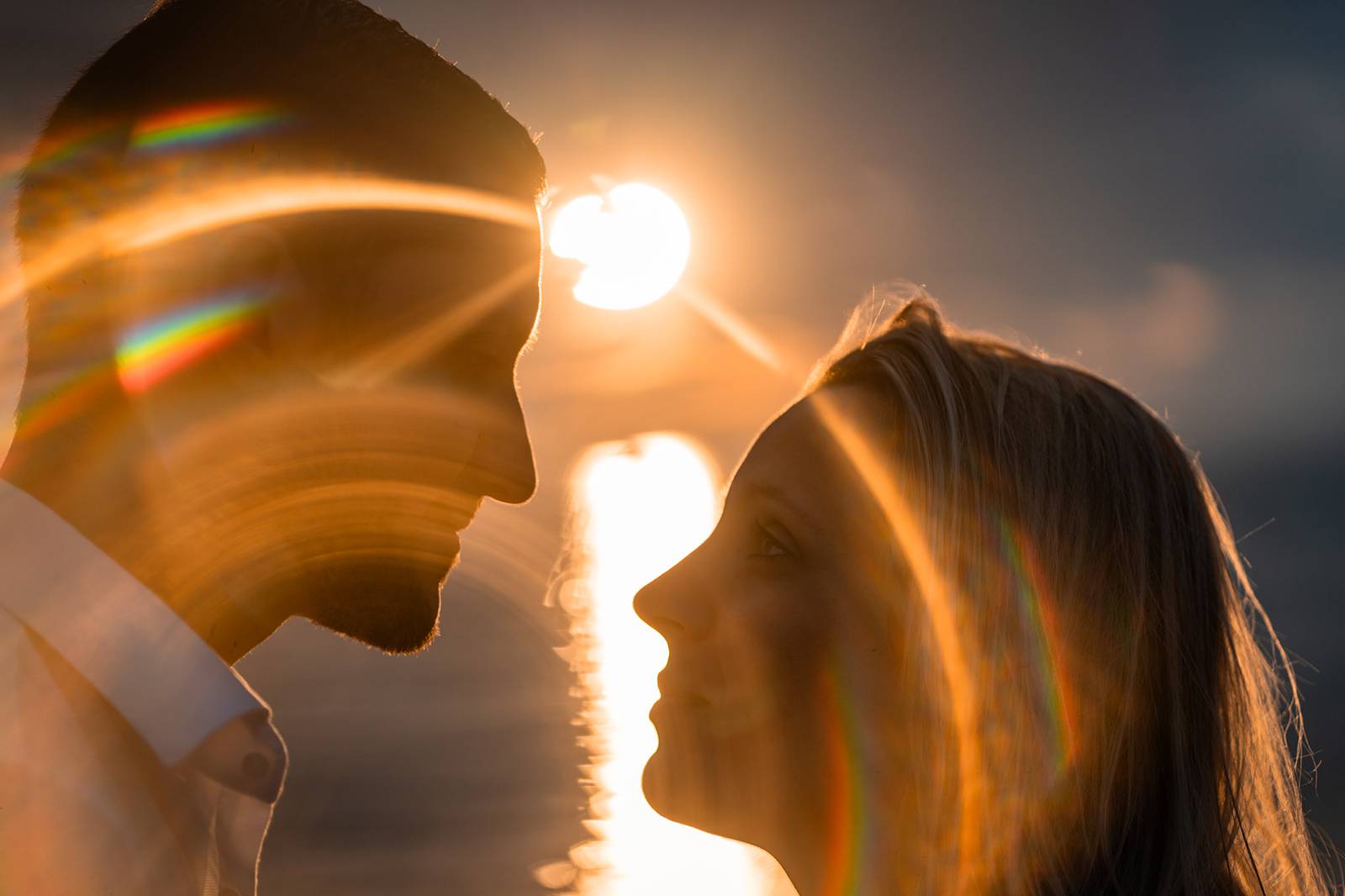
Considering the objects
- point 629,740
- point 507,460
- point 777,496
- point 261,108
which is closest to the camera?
point 777,496

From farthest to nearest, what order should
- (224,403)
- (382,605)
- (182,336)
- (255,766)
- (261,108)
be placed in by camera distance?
(382,605) < (261,108) < (224,403) < (182,336) < (255,766)

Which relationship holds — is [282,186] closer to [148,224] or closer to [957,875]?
[148,224]

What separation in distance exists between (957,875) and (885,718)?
37 cm

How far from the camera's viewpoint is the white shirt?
7.86 ft

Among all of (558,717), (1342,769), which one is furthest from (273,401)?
(1342,769)

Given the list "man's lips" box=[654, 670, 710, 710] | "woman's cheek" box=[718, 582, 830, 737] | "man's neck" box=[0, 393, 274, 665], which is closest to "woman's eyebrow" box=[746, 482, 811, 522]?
"woman's cheek" box=[718, 582, 830, 737]

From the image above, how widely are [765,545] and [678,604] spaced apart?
9.9 inches

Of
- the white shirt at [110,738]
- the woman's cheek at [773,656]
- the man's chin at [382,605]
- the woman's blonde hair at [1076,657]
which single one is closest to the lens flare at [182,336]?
the white shirt at [110,738]

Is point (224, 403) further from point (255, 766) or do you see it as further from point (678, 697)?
point (678, 697)

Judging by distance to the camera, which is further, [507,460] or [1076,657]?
[507,460]

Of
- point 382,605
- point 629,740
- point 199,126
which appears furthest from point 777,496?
point 629,740

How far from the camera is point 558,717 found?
15.8 m

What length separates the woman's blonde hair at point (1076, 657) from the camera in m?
2.47

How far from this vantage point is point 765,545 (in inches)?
107
